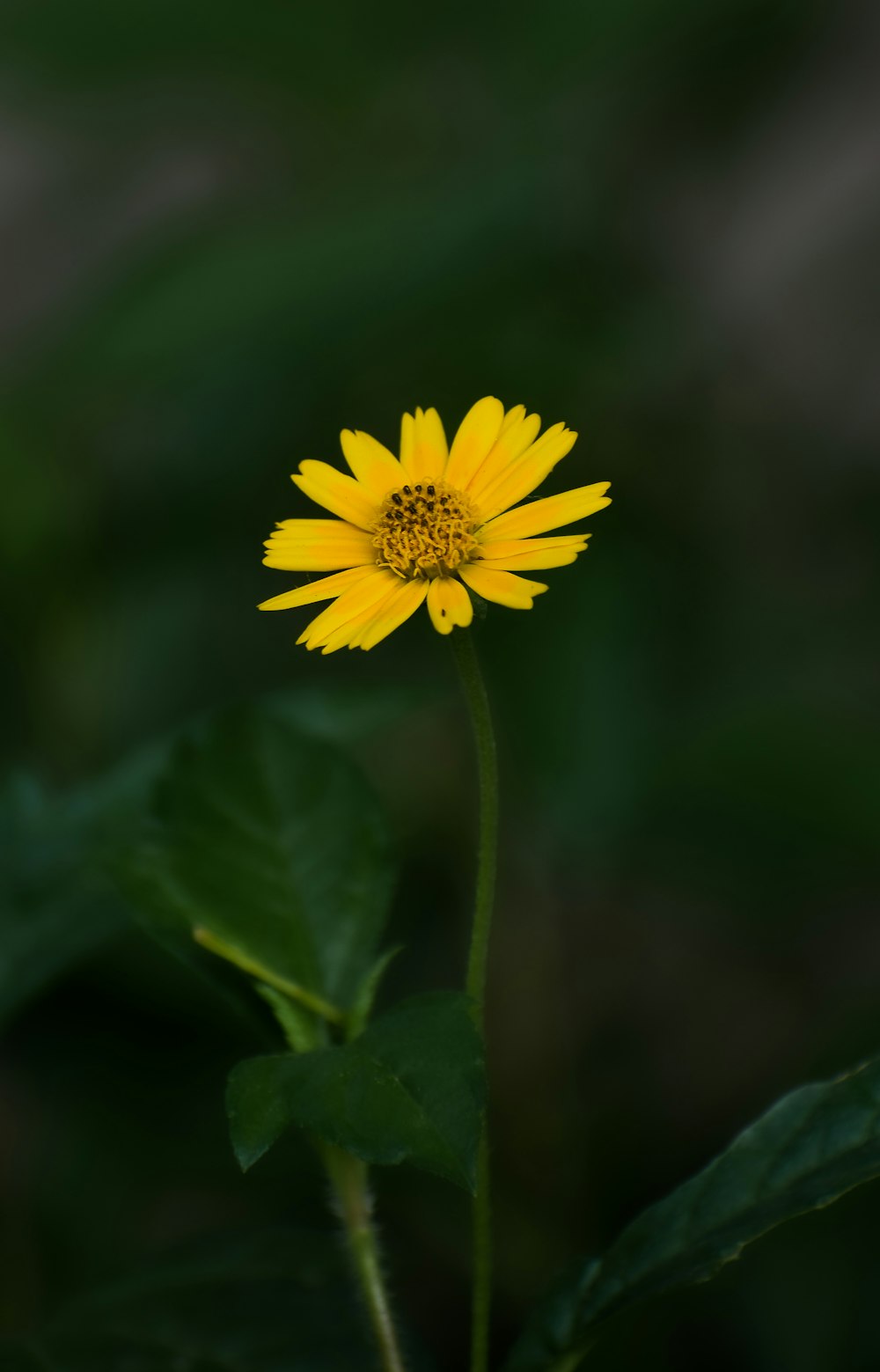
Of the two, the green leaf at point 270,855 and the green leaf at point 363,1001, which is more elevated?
the green leaf at point 270,855

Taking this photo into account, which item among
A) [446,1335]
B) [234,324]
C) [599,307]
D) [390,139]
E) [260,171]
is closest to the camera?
[446,1335]

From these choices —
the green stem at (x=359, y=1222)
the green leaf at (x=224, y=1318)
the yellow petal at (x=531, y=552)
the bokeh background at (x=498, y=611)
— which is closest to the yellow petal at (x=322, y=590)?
the yellow petal at (x=531, y=552)

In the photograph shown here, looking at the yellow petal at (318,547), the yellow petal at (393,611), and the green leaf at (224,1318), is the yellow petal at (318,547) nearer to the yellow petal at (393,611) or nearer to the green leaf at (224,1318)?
the yellow petal at (393,611)

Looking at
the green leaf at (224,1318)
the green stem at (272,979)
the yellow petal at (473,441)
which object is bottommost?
the green leaf at (224,1318)

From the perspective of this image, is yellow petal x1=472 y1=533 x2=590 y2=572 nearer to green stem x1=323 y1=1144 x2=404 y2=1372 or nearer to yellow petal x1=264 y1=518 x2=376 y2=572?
yellow petal x1=264 y1=518 x2=376 y2=572

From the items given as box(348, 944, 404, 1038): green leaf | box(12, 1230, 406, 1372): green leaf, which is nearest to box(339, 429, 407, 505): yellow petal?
box(348, 944, 404, 1038): green leaf

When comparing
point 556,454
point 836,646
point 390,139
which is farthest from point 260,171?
point 556,454

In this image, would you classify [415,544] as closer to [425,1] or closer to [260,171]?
[425,1]
